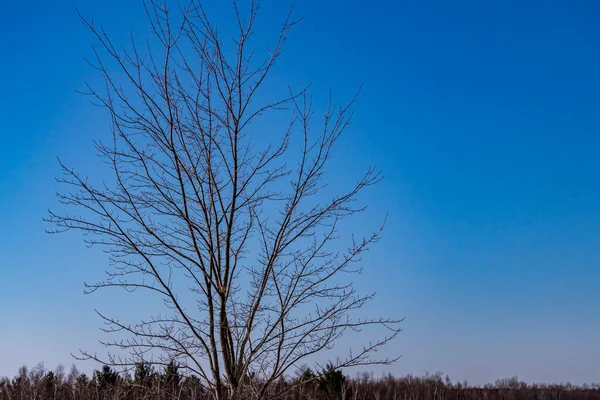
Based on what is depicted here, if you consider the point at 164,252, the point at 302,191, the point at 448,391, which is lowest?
the point at 448,391

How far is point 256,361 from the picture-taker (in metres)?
4.00

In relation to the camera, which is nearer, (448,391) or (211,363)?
(211,363)

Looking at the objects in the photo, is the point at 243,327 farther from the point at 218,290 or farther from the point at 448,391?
the point at 448,391

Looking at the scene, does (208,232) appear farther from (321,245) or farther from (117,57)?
(117,57)

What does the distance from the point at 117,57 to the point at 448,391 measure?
24.6 metres

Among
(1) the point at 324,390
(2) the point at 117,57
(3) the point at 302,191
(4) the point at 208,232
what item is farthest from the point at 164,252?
(1) the point at 324,390

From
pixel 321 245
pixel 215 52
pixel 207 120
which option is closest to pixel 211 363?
pixel 321 245

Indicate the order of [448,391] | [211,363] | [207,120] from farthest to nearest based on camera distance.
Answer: [448,391] → [207,120] → [211,363]

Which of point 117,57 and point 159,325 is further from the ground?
point 117,57

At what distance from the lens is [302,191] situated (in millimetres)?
4203

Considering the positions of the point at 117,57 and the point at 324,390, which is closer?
the point at 117,57

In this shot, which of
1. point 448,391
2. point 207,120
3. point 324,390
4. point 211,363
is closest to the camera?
point 211,363

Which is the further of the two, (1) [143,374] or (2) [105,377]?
(2) [105,377]

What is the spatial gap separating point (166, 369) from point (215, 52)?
2.16 metres
